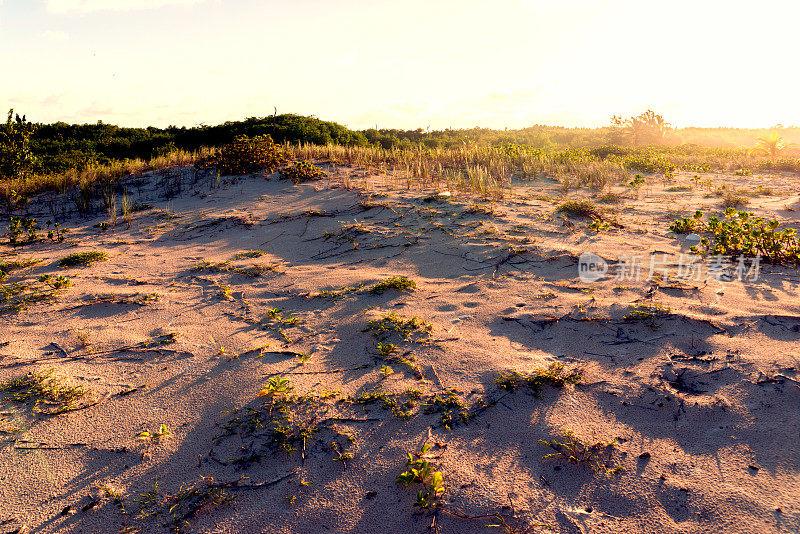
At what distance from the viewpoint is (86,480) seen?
2055 mm

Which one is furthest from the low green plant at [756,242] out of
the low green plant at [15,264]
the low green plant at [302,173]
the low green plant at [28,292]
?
the low green plant at [15,264]

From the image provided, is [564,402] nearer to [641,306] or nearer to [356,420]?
[356,420]

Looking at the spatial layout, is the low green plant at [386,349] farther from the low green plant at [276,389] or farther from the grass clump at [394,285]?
the grass clump at [394,285]

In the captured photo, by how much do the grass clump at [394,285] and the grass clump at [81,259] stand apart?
3.85m

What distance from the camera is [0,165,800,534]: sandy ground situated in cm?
187

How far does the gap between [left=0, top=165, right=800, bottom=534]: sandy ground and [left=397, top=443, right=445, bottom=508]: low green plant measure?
4cm

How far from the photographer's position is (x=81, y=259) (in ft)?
17.3

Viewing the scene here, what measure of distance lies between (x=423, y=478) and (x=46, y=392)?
7.92 feet

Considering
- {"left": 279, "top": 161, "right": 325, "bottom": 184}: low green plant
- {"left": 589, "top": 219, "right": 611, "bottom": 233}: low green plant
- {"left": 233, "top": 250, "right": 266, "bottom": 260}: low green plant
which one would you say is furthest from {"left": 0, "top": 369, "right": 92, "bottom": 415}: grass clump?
{"left": 279, "top": 161, "right": 325, "bottom": 184}: low green plant

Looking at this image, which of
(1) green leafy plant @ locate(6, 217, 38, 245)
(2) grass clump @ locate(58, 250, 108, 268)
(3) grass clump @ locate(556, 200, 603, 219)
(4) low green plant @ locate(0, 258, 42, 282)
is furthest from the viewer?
(3) grass clump @ locate(556, 200, 603, 219)

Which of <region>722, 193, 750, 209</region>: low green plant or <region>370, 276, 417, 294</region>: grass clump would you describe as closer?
<region>370, 276, 417, 294</region>: grass clump

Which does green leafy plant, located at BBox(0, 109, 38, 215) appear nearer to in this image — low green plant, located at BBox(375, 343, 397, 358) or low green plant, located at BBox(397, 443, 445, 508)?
low green plant, located at BBox(375, 343, 397, 358)

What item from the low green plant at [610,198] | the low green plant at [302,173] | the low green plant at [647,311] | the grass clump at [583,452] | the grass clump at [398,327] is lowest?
the grass clump at [583,452]

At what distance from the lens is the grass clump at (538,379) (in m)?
2.59
